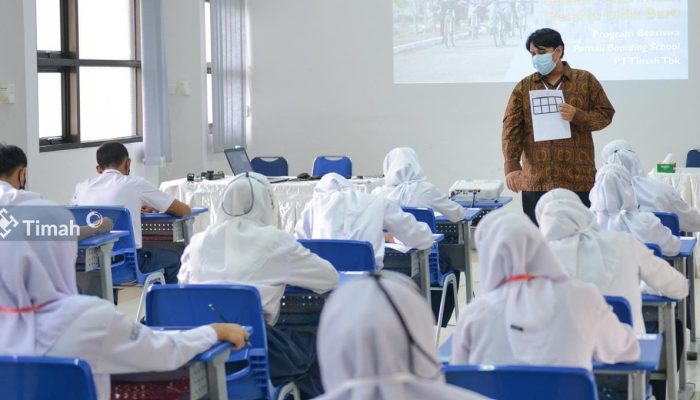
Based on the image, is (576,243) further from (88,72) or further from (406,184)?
(88,72)

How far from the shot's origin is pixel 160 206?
5934 mm

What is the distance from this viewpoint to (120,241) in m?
5.55

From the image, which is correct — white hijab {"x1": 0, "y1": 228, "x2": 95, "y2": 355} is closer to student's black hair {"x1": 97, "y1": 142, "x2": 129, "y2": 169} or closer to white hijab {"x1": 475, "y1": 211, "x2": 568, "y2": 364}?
white hijab {"x1": 475, "y1": 211, "x2": 568, "y2": 364}

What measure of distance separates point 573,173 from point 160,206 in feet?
7.72

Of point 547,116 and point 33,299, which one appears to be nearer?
point 33,299

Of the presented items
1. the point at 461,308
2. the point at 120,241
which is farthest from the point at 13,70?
the point at 461,308

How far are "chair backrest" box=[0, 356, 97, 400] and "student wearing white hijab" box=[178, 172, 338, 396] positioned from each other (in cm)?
123

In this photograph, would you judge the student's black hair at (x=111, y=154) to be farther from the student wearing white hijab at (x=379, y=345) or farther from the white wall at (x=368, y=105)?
the student wearing white hijab at (x=379, y=345)

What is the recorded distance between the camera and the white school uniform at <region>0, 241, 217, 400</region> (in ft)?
8.09

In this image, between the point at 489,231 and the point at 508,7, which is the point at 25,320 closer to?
the point at 489,231

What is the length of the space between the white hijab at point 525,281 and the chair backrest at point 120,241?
3.22 meters

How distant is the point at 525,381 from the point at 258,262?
64.1 inches

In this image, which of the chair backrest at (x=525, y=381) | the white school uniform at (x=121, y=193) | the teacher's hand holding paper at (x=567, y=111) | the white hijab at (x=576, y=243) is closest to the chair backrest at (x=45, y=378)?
the chair backrest at (x=525, y=381)

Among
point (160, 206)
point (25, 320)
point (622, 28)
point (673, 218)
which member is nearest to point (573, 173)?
point (673, 218)
